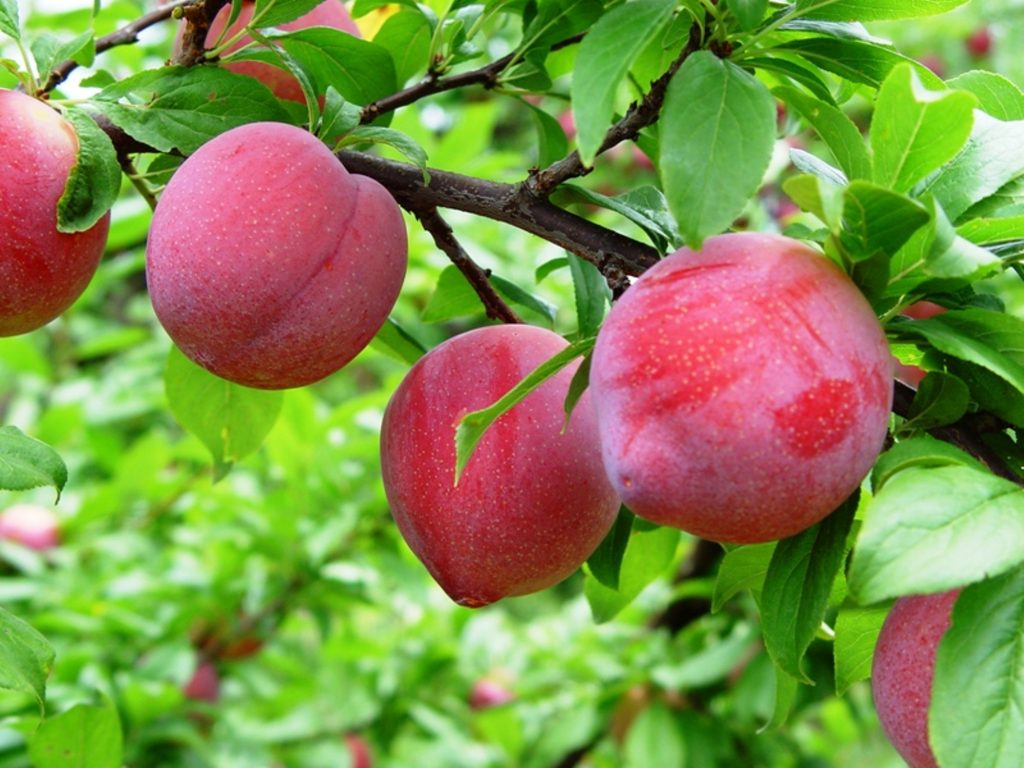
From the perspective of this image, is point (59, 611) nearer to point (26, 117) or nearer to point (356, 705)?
point (356, 705)

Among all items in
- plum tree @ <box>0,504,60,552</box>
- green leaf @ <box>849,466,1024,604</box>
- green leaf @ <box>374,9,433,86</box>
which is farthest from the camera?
plum tree @ <box>0,504,60,552</box>

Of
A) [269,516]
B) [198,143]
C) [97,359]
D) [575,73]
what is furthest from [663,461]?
[97,359]

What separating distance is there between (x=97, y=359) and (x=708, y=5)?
6.65 ft

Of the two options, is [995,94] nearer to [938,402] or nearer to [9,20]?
[938,402]

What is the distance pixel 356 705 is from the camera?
5.78 ft

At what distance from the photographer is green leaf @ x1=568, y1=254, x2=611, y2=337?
76 cm

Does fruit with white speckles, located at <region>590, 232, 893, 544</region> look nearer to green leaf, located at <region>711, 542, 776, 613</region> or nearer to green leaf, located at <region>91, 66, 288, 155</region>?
green leaf, located at <region>711, 542, 776, 613</region>

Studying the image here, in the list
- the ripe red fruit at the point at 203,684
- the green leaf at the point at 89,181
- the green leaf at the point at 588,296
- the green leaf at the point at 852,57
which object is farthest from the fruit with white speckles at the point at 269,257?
the ripe red fruit at the point at 203,684

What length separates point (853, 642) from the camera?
25.5 inches

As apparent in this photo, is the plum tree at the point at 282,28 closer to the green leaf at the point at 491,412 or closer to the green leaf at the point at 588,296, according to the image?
the green leaf at the point at 588,296

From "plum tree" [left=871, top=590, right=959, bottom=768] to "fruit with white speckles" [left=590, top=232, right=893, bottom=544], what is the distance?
0.07 m

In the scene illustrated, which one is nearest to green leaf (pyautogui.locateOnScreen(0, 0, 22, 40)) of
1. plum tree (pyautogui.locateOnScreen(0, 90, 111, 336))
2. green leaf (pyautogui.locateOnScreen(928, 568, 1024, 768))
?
plum tree (pyautogui.locateOnScreen(0, 90, 111, 336))

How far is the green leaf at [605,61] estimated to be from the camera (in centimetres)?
51

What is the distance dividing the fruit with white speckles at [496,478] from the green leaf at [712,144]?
18 cm
